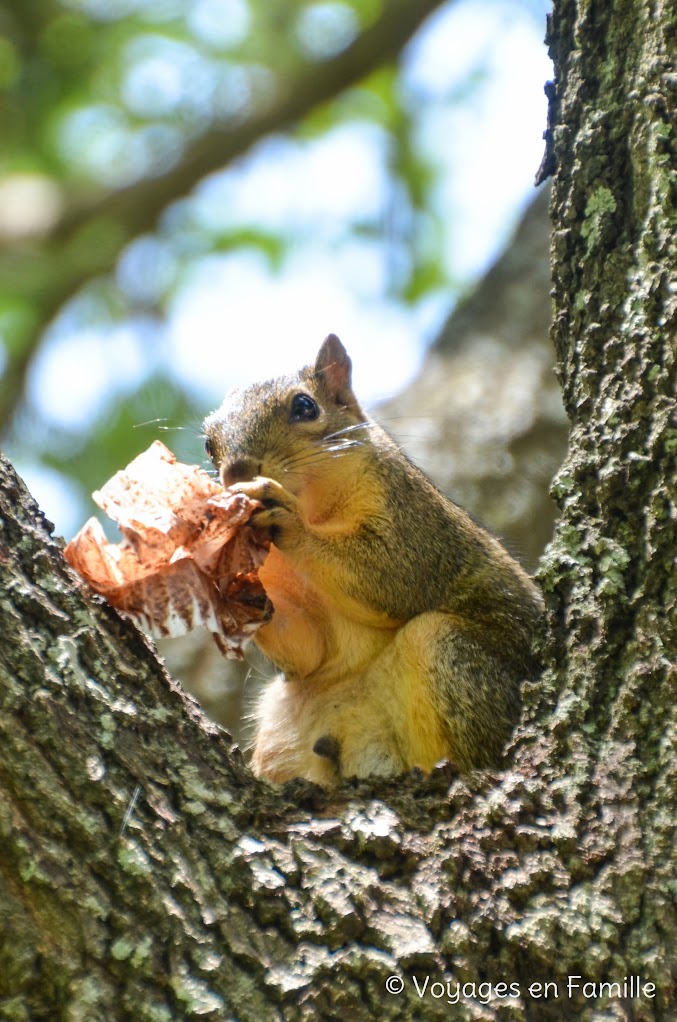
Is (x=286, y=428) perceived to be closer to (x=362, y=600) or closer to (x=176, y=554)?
(x=362, y=600)

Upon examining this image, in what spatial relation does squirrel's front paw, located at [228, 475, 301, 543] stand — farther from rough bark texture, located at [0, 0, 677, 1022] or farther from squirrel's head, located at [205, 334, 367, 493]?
rough bark texture, located at [0, 0, 677, 1022]

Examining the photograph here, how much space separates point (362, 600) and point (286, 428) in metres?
0.72

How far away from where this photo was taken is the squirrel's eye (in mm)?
4293

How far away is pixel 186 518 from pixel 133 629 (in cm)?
47

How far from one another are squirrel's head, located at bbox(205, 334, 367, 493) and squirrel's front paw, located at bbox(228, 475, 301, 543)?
0.17 meters

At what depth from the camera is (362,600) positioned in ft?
12.9

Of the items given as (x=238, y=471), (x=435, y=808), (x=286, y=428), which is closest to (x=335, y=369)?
Answer: (x=286, y=428)

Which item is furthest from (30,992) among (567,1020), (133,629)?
(567,1020)

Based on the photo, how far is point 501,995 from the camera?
7.74 ft

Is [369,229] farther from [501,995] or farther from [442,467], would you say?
[501,995]

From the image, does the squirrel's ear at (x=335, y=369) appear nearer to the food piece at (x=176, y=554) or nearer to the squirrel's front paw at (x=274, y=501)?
the squirrel's front paw at (x=274, y=501)

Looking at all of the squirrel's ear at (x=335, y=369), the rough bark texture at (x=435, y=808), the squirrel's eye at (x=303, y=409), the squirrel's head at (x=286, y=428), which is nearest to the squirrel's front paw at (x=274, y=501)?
the squirrel's head at (x=286, y=428)

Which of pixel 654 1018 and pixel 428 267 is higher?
pixel 428 267

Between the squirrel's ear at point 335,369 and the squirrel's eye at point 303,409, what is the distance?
0.27m
